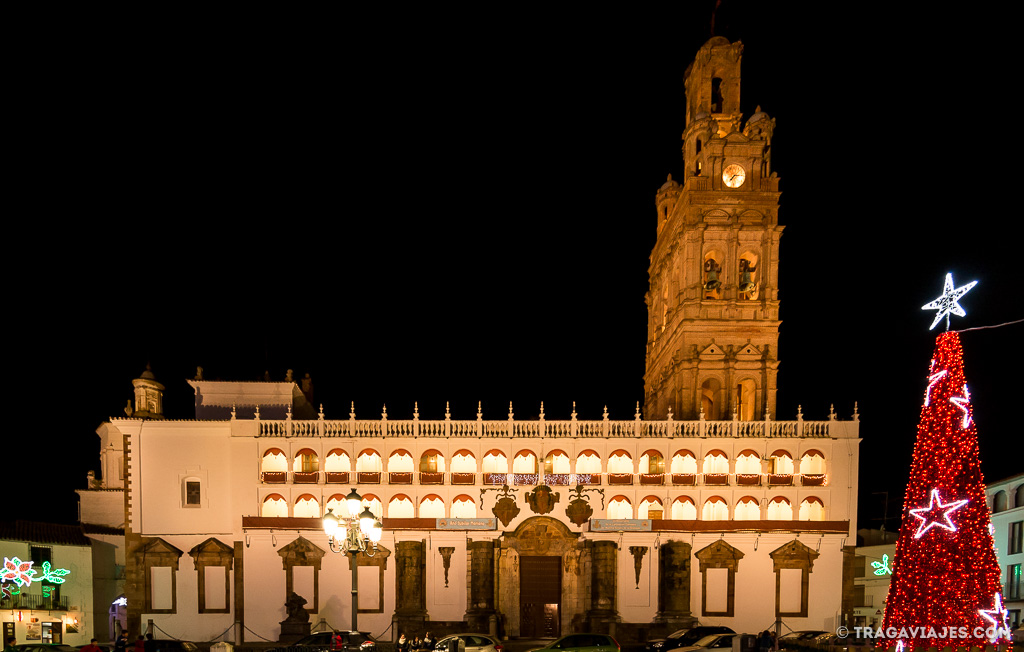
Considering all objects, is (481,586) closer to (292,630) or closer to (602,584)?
(602,584)

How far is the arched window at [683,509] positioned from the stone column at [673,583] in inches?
59.8

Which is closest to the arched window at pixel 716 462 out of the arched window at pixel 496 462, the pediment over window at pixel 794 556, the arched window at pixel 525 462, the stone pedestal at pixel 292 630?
the pediment over window at pixel 794 556

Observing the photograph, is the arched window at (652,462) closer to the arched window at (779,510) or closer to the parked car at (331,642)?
the arched window at (779,510)

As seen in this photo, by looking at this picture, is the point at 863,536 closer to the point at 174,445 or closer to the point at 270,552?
the point at 270,552

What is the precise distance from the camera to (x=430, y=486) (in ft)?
143

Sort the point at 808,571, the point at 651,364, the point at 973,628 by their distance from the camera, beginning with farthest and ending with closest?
the point at 651,364
the point at 808,571
the point at 973,628

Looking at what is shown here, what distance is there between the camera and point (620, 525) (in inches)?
1677

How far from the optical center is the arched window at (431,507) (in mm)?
43625

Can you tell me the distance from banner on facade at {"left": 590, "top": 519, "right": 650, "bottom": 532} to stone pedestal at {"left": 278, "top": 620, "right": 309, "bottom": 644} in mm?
15182

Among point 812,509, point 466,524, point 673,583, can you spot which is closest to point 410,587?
point 466,524

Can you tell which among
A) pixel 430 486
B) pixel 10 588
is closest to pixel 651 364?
pixel 430 486

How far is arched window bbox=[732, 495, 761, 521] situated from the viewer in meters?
43.3

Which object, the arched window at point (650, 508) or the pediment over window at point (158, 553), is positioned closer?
the pediment over window at point (158, 553)

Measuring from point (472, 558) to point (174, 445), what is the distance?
1669 cm
